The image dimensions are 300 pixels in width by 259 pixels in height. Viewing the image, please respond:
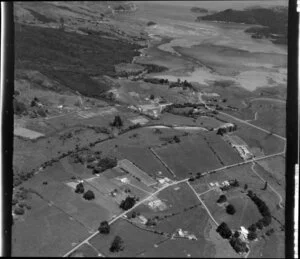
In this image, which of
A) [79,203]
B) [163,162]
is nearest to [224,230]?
[79,203]

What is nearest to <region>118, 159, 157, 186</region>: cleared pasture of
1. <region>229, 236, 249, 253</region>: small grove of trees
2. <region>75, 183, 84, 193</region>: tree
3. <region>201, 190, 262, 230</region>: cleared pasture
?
<region>201, 190, 262, 230</region>: cleared pasture

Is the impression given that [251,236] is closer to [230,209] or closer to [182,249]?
[230,209]

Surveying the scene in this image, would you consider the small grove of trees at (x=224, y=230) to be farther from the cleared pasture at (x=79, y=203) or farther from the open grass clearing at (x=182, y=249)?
the cleared pasture at (x=79, y=203)

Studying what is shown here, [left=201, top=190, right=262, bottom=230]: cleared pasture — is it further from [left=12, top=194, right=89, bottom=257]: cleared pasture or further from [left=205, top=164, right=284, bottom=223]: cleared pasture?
[left=12, top=194, right=89, bottom=257]: cleared pasture

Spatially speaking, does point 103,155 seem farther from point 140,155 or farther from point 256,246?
point 256,246


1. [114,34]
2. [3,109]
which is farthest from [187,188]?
[114,34]
